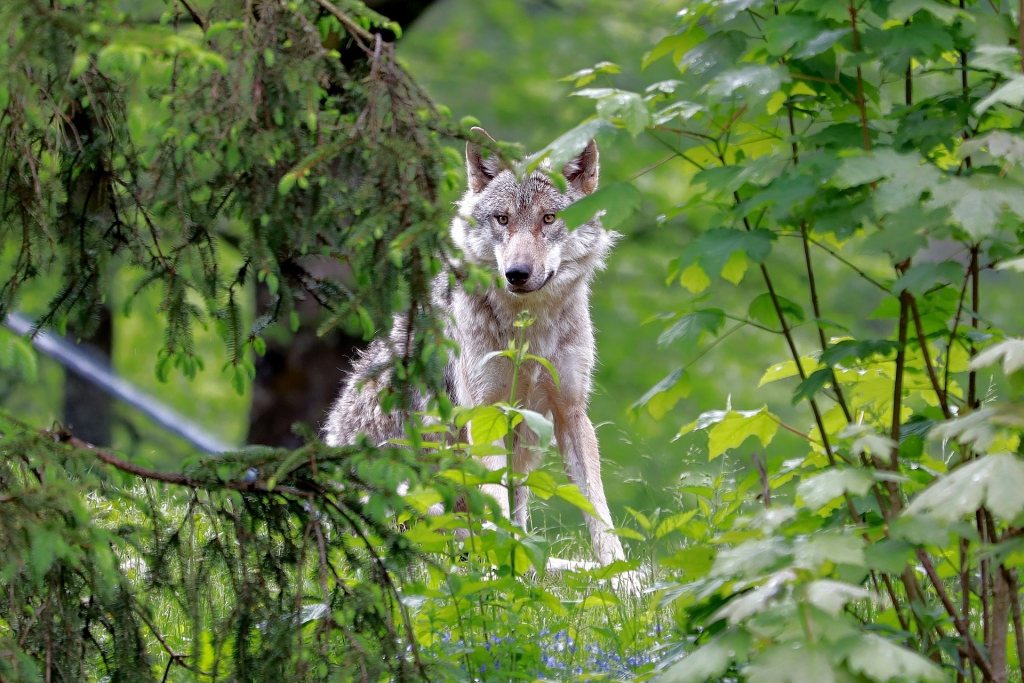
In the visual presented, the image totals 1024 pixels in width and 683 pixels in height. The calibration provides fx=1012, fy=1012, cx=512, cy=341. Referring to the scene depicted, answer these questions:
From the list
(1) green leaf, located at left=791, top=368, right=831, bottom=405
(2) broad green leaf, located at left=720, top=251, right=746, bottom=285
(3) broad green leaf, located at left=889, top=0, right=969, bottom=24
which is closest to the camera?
(3) broad green leaf, located at left=889, top=0, right=969, bottom=24

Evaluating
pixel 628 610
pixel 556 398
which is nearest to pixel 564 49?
pixel 556 398

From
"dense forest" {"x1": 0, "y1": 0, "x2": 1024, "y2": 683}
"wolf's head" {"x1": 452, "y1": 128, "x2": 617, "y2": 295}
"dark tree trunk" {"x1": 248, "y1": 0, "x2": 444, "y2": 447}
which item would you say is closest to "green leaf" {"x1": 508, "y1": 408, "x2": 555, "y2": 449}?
"dense forest" {"x1": 0, "y1": 0, "x2": 1024, "y2": 683}

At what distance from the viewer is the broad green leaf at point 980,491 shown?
204 centimetres

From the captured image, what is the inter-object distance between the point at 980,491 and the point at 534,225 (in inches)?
173

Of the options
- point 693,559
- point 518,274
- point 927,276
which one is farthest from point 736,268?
point 518,274

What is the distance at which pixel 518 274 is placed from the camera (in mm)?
5887

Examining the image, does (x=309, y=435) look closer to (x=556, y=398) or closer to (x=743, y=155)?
(x=743, y=155)

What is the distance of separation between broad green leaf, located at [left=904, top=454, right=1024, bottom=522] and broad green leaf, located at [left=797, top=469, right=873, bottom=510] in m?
0.12

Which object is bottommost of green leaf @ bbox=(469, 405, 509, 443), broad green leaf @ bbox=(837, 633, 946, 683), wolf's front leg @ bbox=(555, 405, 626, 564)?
broad green leaf @ bbox=(837, 633, 946, 683)

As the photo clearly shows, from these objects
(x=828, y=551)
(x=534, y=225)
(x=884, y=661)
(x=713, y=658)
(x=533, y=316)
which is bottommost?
(x=884, y=661)

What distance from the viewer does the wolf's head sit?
614 cm

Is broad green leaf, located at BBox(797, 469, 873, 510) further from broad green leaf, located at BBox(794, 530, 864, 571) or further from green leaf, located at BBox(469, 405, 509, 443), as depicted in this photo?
green leaf, located at BBox(469, 405, 509, 443)

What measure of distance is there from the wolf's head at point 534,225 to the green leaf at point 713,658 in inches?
155

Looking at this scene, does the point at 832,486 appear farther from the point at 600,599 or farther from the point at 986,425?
the point at 600,599
